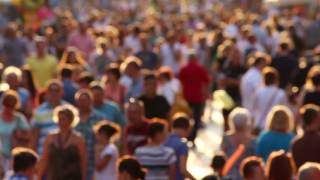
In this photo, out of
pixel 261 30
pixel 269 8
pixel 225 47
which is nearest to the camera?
pixel 225 47

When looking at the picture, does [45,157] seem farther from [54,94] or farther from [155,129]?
[54,94]

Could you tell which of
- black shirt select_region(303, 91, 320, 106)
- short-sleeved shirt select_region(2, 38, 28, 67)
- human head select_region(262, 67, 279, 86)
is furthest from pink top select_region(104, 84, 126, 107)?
short-sleeved shirt select_region(2, 38, 28, 67)

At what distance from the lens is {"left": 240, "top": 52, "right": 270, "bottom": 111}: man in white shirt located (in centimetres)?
1745

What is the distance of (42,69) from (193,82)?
2.34 meters

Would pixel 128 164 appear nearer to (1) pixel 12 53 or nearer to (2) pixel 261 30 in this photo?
(1) pixel 12 53

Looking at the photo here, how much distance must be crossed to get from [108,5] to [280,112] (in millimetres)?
45038

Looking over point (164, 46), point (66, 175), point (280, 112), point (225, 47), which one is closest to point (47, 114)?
point (66, 175)

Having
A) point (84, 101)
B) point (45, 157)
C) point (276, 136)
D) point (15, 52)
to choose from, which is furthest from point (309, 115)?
point (15, 52)

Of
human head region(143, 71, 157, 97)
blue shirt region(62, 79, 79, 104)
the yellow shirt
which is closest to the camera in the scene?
human head region(143, 71, 157, 97)

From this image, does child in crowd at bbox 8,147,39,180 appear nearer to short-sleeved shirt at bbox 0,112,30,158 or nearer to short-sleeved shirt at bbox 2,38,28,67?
short-sleeved shirt at bbox 0,112,30,158

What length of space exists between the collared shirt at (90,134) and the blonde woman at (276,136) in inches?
67.4

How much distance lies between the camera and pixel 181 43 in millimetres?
25297

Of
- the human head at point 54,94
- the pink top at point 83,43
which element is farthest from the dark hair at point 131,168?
the pink top at point 83,43

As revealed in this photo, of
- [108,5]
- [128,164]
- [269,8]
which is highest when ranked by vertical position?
[108,5]
